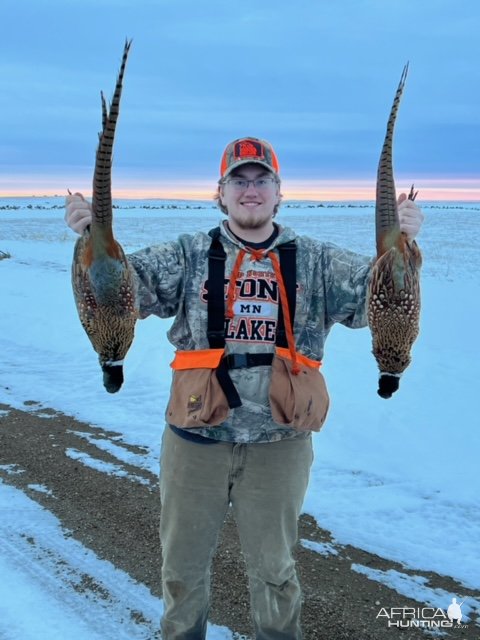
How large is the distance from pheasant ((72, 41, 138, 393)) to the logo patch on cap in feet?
3.78

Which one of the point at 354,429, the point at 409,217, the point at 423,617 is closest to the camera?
the point at 409,217

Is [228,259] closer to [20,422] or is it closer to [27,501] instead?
[27,501]

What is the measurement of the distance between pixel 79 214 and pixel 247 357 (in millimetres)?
1252

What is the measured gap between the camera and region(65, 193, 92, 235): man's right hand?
260cm

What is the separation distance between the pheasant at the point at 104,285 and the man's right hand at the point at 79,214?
0.07 meters

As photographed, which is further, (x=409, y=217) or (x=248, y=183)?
(x=248, y=183)

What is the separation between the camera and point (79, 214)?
2.61 metres

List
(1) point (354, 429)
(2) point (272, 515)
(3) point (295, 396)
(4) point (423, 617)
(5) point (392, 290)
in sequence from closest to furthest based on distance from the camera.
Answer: (5) point (392, 290) < (3) point (295, 396) < (2) point (272, 515) < (4) point (423, 617) < (1) point (354, 429)

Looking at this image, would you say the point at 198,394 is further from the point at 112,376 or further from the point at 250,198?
the point at 250,198

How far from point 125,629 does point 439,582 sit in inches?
96.0

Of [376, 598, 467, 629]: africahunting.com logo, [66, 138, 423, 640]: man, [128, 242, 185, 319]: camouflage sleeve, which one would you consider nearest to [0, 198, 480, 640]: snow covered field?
[376, 598, 467, 629]: africahunting.com logo

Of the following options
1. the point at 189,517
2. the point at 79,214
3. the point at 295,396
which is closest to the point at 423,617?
the point at 189,517

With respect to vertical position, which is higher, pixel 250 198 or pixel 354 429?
pixel 250 198

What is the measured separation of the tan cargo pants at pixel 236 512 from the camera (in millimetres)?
3479
